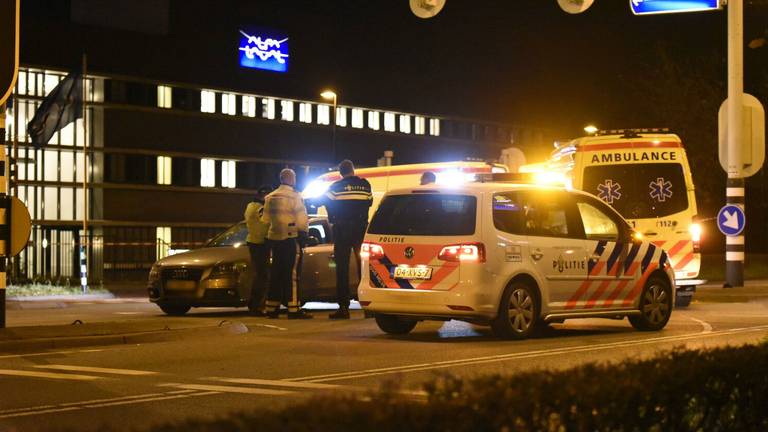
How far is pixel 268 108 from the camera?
5050 centimetres

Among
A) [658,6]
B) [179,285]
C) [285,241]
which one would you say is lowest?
[179,285]

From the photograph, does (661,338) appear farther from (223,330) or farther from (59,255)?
(59,255)

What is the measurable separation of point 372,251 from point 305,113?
39.2 metres

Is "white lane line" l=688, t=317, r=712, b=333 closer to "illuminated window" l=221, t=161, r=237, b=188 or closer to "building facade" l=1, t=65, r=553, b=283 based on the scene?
"building facade" l=1, t=65, r=553, b=283

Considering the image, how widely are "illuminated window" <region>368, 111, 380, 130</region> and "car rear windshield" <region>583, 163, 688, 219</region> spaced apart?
35.4 m

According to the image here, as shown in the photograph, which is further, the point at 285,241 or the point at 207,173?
the point at 207,173

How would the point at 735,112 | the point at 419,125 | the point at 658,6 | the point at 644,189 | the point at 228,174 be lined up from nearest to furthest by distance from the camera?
the point at 644,189
the point at 658,6
the point at 735,112
the point at 228,174
the point at 419,125

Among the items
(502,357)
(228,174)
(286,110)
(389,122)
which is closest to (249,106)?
(286,110)

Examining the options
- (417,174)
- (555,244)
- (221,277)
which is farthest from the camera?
(417,174)

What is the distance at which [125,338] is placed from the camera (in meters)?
12.9

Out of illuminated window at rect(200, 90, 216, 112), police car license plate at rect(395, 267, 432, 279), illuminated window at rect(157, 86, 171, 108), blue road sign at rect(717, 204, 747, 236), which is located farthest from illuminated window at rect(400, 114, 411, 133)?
police car license plate at rect(395, 267, 432, 279)

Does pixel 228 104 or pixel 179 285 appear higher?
pixel 228 104

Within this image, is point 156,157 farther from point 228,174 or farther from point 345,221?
point 345,221

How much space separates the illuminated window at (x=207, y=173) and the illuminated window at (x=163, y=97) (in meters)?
2.87
